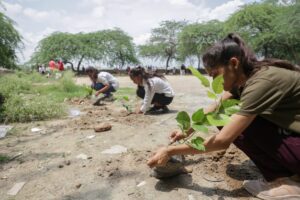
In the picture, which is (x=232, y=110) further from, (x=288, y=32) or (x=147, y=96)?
(x=288, y=32)

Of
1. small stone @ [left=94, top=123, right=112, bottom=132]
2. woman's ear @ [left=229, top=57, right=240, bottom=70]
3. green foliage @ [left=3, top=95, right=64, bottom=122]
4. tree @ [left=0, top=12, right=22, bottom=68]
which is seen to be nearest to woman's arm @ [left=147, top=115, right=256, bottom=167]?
woman's ear @ [left=229, top=57, right=240, bottom=70]

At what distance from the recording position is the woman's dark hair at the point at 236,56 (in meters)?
1.90

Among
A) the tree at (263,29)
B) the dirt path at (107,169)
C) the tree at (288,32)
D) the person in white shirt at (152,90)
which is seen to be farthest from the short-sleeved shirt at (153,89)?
the tree at (263,29)

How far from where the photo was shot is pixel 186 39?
34.4m

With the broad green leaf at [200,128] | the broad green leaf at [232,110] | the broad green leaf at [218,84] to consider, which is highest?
the broad green leaf at [218,84]

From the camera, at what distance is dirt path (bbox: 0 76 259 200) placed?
89.1 inches

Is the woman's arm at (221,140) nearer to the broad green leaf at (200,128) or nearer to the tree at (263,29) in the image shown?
the broad green leaf at (200,128)

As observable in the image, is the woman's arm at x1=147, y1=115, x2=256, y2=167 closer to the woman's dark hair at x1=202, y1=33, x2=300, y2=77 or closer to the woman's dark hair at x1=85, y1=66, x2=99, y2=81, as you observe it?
the woman's dark hair at x1=202, y1=33, x2=300, y2=77

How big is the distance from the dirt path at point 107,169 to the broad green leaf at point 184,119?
0.52 meters

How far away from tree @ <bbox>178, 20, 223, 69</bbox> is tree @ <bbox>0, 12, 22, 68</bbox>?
23.4 metres

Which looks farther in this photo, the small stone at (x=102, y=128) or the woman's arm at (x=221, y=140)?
the small stone at (x=102, y=128)

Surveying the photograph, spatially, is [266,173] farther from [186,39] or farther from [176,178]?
[186,39]

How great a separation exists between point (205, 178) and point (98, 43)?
3335 cm

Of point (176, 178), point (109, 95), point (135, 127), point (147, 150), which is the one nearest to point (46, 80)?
point (109, 95)
